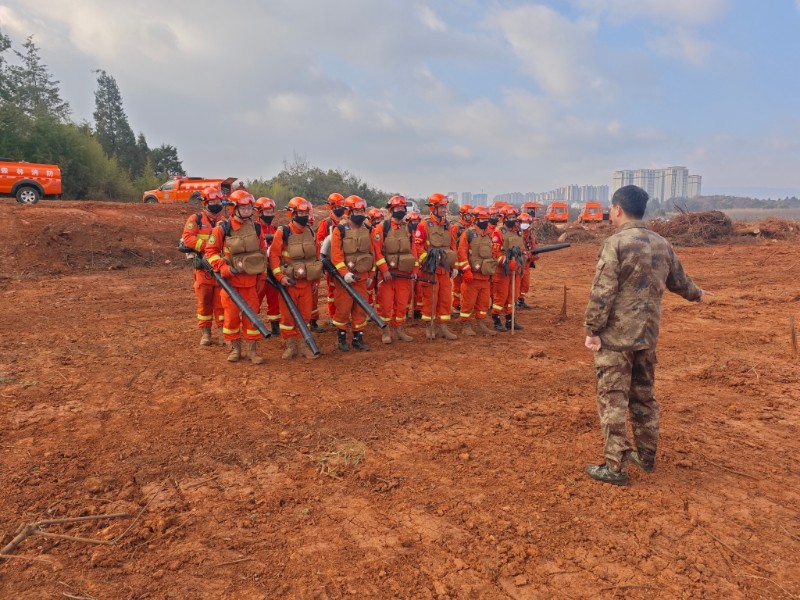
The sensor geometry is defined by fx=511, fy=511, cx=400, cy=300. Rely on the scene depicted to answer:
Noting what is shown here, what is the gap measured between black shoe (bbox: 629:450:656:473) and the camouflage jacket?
956 millimetres

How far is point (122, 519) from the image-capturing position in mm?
3566

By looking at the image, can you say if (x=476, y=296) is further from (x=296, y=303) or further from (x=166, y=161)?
(x=166, y=161)

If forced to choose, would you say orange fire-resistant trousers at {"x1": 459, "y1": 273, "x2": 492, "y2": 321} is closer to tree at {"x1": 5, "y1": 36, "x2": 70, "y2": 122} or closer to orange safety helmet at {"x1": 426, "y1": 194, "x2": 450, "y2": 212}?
orange safety helmet at {"x1": 426, "y1": 194, "x2": 450, "y2": 212}

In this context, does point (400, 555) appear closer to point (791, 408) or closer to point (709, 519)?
point (709, 519)

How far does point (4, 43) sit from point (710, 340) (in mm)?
49093

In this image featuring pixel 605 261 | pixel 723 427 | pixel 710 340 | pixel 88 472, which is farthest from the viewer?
pixel 710 340

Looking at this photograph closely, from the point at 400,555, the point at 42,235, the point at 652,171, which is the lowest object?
the point at 400,555

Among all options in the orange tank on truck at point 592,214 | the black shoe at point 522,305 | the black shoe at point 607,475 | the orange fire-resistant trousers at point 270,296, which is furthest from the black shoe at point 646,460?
the orange tank on truck at point 592,214

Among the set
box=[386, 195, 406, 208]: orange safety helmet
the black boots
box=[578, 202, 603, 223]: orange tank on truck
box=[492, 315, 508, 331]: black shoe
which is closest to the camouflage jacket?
box=[386, 195, 406, 208]: orange safety helmet

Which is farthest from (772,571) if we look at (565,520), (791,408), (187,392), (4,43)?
(4,43)

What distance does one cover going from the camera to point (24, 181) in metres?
19.2

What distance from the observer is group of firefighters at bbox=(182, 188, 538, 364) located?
7.12 m

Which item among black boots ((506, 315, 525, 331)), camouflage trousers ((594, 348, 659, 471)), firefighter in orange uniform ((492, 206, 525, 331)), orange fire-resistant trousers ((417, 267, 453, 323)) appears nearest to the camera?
camouflage trousers ((594, 348, 659, 471))

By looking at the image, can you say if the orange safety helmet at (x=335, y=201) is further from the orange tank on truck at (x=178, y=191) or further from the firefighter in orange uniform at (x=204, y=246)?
the orange tank on truck at (x=178, y=191)
